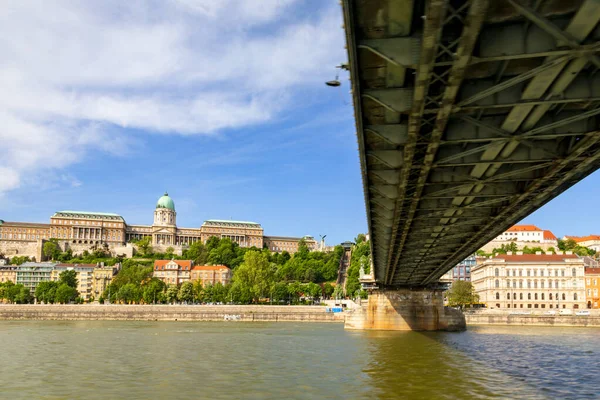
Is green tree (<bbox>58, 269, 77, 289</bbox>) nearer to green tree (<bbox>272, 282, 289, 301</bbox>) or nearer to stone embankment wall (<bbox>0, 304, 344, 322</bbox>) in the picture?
stone embankment wall (<bbox>0, 304, 344, 322</bbox>)

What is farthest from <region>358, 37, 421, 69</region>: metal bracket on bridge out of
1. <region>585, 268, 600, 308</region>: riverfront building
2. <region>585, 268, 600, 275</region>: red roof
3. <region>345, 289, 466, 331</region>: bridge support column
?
<region>585, 268, 600, 275</region>: red roof

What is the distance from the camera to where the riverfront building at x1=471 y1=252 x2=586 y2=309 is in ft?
316

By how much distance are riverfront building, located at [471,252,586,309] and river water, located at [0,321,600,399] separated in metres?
56.3

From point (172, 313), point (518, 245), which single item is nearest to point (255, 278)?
point (172, 313)

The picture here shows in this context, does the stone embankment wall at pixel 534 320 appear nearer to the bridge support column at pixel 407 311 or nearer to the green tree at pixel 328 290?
the bridge support column at pixel 407 311

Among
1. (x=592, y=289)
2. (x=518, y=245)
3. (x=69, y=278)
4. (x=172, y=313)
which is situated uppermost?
(x=518, y=245)

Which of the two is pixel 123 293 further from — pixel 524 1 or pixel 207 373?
pixel 524 1

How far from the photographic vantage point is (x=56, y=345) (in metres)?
42.5

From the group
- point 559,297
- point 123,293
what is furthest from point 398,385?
point 123,293

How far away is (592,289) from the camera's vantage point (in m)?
95.5

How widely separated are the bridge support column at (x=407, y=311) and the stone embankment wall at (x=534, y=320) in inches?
909

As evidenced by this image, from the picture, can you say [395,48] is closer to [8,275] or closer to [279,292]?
[279,292]

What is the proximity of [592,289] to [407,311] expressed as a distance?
172 feet

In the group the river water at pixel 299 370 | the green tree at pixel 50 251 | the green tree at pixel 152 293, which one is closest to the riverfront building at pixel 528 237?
the green tree at pixel 152 293
